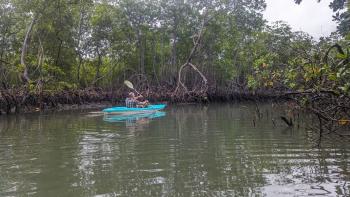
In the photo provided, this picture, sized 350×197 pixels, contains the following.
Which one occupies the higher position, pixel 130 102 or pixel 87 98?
pixel 87 98

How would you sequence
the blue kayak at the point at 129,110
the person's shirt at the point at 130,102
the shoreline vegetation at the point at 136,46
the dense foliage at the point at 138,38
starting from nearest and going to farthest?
1. the blue kayak at the point at 129,110
2. the person's shirt at the point at 130,102
3. the shoreline vegetation at the point at 136,46
4. the dense foliage at the point at 138,38

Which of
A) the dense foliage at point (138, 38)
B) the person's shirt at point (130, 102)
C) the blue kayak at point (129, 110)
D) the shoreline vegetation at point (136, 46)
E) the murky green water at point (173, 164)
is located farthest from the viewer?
the dense foliage at point (138, 38)

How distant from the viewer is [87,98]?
19656 millimetres

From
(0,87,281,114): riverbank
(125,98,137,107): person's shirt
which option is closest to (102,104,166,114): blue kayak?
(125,98,137,107): person's shirt

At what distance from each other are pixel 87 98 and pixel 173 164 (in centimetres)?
1457

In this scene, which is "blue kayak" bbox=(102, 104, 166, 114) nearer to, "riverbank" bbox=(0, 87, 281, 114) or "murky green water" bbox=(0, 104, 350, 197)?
"riverbank" bbox=(0, 87, 281, 114)

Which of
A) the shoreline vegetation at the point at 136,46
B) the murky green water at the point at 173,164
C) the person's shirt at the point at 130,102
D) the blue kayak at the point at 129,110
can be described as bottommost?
the murky green water at the point at 173,164

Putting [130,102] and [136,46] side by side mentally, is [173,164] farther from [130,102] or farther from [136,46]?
[136,46]

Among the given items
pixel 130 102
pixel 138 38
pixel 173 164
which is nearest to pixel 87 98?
pixel 130 102

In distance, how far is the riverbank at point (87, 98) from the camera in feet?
51.0

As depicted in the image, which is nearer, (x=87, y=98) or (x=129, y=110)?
(x=129, y=110)

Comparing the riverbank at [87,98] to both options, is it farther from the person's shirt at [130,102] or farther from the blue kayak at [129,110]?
the person's shirt at [130,102]

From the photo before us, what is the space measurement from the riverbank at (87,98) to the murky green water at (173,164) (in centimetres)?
668

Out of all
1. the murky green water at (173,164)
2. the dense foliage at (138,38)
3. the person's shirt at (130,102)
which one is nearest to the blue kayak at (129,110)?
the person's shirt at (130,102)
